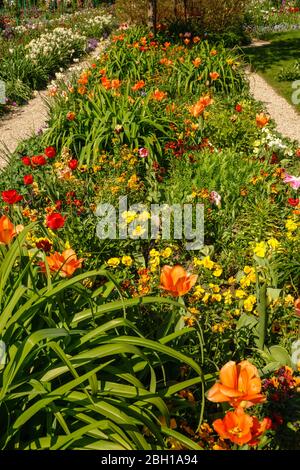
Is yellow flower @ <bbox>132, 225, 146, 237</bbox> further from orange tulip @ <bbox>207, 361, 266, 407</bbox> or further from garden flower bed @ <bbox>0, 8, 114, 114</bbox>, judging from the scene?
garden flower bed @ <bbox>0, 8, 114, 114</bbox>

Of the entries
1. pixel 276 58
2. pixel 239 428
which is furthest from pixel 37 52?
pixel 239 428

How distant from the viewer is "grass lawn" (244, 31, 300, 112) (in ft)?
31.1

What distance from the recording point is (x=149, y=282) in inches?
125

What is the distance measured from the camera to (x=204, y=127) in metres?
5.57

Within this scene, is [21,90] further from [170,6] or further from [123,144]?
[170,6]

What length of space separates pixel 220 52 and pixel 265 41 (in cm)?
644

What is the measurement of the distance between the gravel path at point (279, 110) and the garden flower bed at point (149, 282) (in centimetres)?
57

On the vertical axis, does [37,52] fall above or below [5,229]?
below

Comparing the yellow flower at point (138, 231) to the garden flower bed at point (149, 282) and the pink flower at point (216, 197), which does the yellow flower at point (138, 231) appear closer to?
the garden flower bed at point (149, 282)

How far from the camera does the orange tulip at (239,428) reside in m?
1.61

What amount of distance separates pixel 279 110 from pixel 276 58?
424 centimetres

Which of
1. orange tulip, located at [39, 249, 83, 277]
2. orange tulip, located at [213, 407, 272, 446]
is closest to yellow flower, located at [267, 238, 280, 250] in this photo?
orange tulip, located at [39, 249, 83, 277]

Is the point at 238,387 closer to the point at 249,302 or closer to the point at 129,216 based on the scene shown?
the point at 249,302
